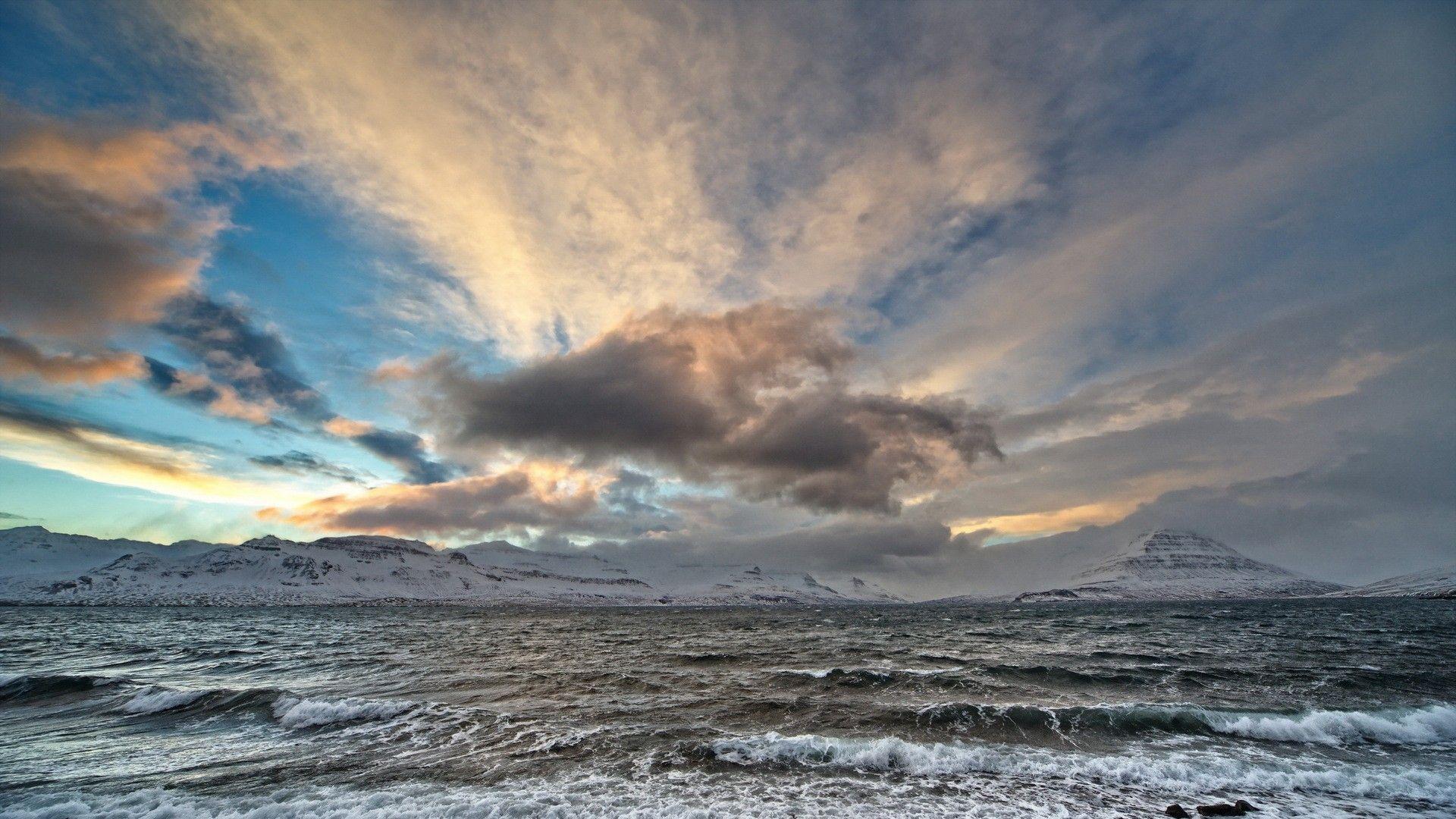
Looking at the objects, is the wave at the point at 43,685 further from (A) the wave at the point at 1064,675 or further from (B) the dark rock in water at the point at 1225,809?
(A) the wave at the point at 1064,675

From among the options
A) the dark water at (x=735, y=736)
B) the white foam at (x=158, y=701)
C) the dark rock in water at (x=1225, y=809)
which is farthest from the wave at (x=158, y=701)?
the dark rock in water at (x=1225, y=809)

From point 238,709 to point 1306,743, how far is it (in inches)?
1710

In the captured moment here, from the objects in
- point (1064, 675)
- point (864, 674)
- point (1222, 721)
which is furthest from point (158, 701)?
point (1064, 675)

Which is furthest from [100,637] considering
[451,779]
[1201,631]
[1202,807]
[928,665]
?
[1201,631]

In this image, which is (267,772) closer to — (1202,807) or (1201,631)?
(1202,807)

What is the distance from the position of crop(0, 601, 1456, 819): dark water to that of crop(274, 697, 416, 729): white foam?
0.15m

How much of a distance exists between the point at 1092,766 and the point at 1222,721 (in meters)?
9.40

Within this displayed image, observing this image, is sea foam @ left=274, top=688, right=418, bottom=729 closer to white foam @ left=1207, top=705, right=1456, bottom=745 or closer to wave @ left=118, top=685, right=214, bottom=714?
wave @ left=118, top=685, right=214, bottom=714

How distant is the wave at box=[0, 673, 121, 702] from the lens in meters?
28.9

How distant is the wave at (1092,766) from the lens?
52.0 feet

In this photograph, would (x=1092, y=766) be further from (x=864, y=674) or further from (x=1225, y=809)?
(x=864, y=674)

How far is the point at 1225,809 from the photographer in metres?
14.1

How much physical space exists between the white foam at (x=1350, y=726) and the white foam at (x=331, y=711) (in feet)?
111

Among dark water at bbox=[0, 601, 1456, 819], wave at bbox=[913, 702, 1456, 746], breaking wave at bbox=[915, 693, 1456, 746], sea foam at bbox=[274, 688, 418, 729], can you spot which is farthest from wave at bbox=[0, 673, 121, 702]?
breaking wave at bbox=[915, 693, 1456, 746]
